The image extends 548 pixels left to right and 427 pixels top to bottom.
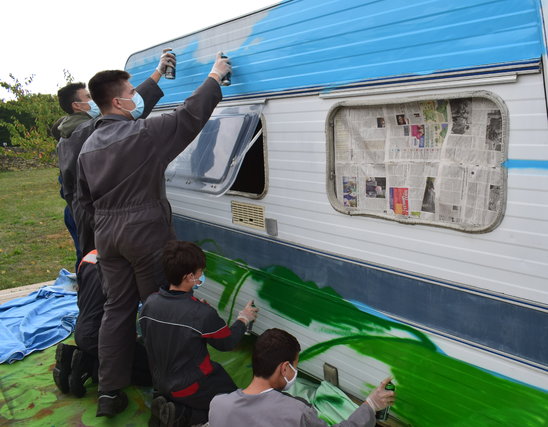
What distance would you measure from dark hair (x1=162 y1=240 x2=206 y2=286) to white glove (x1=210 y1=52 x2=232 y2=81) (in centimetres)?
130

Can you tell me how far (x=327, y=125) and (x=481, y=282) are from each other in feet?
4.30

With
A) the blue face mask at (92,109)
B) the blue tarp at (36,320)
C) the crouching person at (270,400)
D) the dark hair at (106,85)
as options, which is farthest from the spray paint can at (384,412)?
the blue face mask at (92,109)

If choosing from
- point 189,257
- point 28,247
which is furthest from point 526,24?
point 28,247

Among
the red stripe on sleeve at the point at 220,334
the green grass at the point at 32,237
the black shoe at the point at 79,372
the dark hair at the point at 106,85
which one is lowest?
the green grass at the point at 32,237

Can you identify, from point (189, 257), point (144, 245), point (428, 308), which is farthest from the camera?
point (144, 245)

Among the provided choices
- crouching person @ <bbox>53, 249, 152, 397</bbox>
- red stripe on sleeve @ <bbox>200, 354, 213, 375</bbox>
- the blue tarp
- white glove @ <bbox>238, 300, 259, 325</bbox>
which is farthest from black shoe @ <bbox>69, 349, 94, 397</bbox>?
white glove @ <bbox>238, 300, 259, 325</bbox>

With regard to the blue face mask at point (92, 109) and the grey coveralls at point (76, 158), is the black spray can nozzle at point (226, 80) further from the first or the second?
the blue face mask at point (92, 109)

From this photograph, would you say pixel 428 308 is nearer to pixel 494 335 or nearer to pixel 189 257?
Result: pixel 494 335

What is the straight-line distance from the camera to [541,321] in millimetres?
2164

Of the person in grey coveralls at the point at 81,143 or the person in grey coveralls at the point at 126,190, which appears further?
the person in grey coveralls at the point at 81,143

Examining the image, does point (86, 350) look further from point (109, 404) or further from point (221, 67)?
point (221, 67)

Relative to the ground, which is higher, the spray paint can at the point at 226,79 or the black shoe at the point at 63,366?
the spray paint can at the point at 226,79

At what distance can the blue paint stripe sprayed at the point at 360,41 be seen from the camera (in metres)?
2.11

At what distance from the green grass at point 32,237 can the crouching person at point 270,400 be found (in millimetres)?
5911
